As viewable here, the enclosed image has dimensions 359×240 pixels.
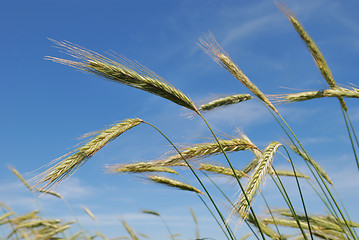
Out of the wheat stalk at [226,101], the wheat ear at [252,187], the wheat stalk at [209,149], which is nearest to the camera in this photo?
the wheat ear at [252,187]

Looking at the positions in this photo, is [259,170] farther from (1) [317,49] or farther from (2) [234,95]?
(1) [317,49]

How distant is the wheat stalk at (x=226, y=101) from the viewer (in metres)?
3.02

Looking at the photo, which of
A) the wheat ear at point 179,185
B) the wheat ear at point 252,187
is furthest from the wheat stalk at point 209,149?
the wheat ear at point 179,185

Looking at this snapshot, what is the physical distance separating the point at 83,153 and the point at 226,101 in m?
1.35

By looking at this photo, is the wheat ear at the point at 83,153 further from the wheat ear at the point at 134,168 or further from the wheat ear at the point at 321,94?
the wheat ear at the point at 321,94

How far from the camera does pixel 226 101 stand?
119 inches

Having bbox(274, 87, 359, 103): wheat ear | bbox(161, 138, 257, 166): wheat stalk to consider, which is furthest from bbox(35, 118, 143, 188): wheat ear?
bbox(274, 87, 359, 103): wheat ear

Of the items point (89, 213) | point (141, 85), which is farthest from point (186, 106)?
point (89, 213)

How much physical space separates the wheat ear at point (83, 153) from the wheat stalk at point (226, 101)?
78 centimetres

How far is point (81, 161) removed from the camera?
239cm

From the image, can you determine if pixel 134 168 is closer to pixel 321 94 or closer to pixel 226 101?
pixel 226 101

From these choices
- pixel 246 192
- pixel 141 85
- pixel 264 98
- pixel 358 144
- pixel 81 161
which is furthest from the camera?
pixel 358 144

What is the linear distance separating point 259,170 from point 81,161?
1263 millimetres

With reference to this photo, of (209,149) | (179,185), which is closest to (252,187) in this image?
(209,149)
